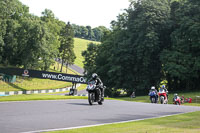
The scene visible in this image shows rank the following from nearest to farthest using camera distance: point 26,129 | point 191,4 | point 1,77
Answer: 1. point 26,129
2. point 191,4
3. point 1,77

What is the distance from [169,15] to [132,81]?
469 inches

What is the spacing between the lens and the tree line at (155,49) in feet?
160

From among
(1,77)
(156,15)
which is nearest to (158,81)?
(156,15)

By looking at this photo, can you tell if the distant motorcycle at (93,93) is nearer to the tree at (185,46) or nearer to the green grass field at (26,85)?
the tree at (185,46)

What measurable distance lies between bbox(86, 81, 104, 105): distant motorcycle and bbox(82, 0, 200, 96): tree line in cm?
3011

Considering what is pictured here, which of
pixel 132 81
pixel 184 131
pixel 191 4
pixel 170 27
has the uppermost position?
pixel 191 4

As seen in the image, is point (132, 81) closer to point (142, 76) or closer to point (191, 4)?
point (142, 76)

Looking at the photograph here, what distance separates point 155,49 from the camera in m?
51.1

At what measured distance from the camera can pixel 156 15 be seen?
51781 mm

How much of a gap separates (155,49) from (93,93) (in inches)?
1295

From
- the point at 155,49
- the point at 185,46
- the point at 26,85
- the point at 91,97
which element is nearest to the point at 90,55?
the point at 26,85

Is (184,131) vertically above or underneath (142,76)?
underneath

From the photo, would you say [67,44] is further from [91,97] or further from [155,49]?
[91,97]

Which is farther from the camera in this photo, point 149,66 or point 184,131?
point 149,66
